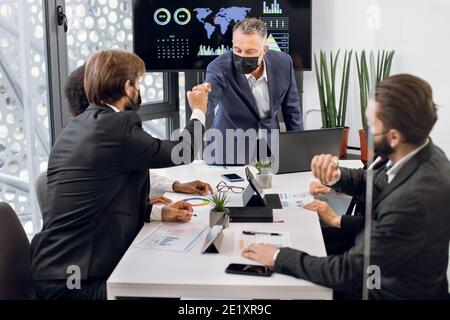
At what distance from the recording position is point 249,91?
332 centimetres

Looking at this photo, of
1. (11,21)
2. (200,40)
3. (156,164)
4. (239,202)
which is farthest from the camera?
(200,40)

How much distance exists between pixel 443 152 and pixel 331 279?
1.56ft

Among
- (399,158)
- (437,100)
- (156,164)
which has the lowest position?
(156,164)

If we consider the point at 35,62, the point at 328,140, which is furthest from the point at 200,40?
the point at 328,140

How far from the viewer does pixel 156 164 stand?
2.19 m

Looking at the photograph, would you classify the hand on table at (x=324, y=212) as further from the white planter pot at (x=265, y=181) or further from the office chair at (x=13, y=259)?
the office chair at (x=13, y=259)

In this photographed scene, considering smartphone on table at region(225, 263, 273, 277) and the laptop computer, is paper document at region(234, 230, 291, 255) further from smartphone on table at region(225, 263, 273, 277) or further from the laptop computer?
the laptop computer

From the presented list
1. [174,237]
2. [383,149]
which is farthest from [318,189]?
[383,149]

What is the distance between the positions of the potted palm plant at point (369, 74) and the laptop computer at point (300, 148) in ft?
2.52

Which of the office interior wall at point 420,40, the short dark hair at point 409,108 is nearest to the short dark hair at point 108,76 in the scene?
the office interior wall at point 420,40

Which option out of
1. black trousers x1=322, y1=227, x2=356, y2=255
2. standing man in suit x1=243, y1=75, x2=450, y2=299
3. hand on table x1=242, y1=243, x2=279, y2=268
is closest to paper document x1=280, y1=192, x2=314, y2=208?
black trousers x1=322, y1=227, x2=356, y2=255

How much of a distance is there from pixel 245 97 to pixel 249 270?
5.42ft
